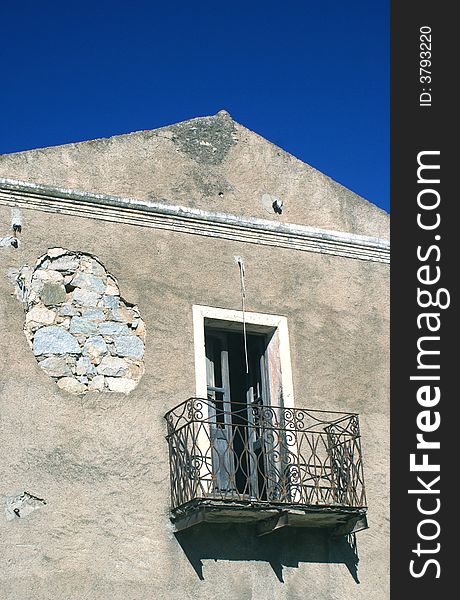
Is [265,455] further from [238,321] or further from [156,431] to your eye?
[238,321]

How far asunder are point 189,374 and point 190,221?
1687mm

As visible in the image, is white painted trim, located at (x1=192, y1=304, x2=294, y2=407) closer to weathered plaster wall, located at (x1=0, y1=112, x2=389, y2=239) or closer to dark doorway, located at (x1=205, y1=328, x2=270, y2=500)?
dark doorway, located at (x1=205, y1=328, x2=270, y2=500)

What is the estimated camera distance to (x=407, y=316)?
10.9 m

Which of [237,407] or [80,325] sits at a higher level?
[80,325]

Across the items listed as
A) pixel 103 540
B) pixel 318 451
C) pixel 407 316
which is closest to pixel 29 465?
pixel 103 540

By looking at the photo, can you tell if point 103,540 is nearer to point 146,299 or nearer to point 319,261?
point 146,299

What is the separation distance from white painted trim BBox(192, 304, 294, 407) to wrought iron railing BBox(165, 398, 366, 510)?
201 millimetres

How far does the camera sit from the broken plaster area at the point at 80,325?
10.8 metres

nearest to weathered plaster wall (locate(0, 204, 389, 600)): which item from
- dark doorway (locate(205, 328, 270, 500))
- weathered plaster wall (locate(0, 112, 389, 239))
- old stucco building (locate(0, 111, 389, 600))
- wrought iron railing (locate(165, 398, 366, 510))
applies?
old stucco building (locate(0, 111, 389, 600))

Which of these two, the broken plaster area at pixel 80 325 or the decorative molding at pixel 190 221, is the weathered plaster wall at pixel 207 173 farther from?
the broken plaster area at pixel 80 325

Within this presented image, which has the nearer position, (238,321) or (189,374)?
(189,374)

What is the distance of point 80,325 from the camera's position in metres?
11.1

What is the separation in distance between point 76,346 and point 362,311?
3.41 m

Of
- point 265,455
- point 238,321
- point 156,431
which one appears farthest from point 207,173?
point 265,455
